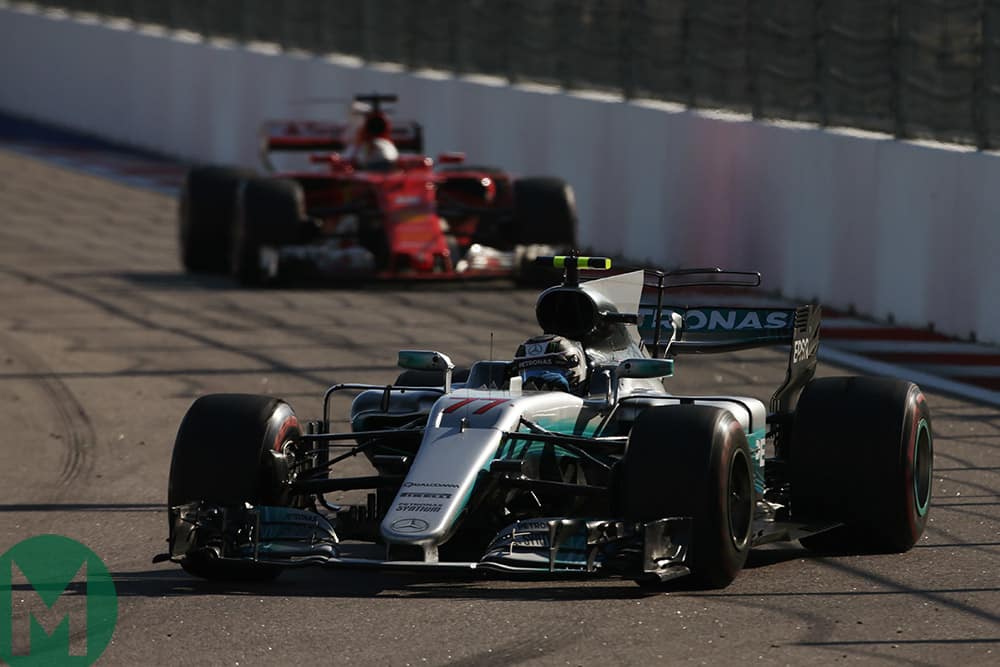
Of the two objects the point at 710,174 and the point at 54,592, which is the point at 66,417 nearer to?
the point at 54,592

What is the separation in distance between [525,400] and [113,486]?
2768mm

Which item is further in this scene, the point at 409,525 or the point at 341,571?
the point at 341,571

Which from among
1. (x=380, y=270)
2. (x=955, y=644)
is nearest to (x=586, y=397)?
(x=955, y=644)

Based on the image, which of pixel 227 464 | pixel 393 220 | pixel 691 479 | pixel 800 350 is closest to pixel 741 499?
pixel 691 479

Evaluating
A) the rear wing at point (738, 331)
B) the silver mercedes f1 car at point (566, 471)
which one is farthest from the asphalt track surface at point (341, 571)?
the rear wing at point (738, 331)

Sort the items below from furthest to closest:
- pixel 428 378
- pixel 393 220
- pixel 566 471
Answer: pixel 393 220
pixel 428 378
pixel 566 471

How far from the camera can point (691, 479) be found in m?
7.10

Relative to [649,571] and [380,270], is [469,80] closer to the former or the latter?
[380,270]

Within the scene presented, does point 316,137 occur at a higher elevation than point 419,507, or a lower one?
higher

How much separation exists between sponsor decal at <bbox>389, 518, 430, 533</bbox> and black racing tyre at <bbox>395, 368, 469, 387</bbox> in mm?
1890

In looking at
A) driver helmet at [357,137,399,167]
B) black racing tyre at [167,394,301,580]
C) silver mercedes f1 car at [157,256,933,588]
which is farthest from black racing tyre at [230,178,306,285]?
black racing tyre at [167,394,301,580]

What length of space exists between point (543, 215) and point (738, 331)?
802 centimetres

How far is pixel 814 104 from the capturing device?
16812 mm

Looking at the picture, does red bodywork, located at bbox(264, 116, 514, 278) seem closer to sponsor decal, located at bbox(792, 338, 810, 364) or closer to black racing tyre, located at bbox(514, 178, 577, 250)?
black racing tyre, located at bbox(514, 178, 577, 250)
